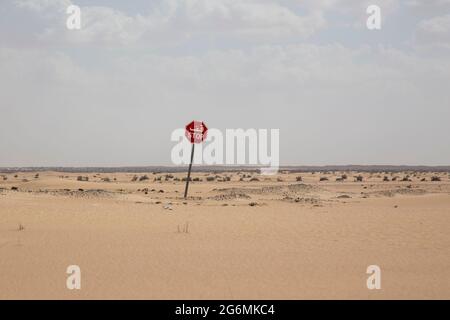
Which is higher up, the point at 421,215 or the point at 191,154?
the point at 191,154

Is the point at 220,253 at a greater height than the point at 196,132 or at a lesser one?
lesser

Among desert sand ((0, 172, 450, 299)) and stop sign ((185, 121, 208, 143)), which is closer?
desert sand ((0, 172, 450, 299))

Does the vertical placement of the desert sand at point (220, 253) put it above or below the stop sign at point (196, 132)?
below

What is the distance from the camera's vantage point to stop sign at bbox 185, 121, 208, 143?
29469 mm

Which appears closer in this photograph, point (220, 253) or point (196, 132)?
point (220, 253)

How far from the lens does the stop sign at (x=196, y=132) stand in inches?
1160

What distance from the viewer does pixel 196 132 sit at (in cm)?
2975

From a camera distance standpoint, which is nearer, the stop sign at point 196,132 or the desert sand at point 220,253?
the desert sand at point 220,253

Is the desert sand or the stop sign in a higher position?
the stop sign
